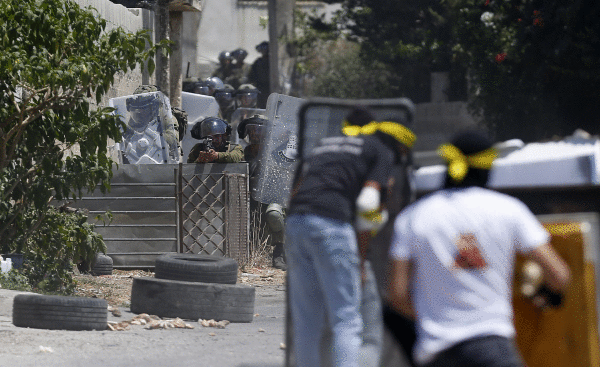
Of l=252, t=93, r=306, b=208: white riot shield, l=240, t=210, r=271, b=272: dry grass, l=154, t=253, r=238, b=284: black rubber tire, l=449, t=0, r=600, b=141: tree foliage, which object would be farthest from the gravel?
l=449, t=0, r=600, b=141: tree foliage

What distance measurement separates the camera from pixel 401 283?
342 cm

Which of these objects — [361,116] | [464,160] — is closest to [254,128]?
[361,116]

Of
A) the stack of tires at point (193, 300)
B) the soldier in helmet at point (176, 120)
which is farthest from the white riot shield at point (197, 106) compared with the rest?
the stack of tires at point (193, 300)

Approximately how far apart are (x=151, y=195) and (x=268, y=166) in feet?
5.09

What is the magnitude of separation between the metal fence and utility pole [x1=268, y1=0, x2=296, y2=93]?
17239 mm

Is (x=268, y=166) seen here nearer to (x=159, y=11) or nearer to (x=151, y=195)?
(x=151, y=195)

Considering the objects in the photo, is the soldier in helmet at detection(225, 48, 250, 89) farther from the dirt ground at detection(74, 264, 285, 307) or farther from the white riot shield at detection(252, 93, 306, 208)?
the dirt ground at detection(74, 264, 285, 307)

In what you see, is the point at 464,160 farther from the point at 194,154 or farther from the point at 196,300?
the point at 194,154

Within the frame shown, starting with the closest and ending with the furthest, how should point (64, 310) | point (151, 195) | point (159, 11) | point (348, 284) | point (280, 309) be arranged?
point (348, 284) < point (64, 310) < point (280, 309) < point (151, 195) < point (159, 11)

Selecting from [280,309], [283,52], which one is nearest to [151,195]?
[280,309]

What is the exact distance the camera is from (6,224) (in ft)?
26.7

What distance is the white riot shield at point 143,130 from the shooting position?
12992 millimetres

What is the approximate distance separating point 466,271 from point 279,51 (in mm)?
27080

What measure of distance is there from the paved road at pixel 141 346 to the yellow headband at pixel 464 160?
2907mm
